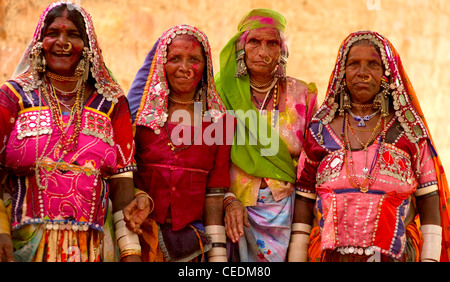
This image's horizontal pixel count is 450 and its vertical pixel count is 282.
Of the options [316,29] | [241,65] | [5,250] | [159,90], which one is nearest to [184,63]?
[159,90]

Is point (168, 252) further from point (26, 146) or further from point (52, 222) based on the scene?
point (26, 146)

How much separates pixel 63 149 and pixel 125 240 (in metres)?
0.61

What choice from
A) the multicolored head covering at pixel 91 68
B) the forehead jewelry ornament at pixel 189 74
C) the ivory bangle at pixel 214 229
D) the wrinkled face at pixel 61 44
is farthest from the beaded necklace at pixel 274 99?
the wrinkled face at pixel 61 44

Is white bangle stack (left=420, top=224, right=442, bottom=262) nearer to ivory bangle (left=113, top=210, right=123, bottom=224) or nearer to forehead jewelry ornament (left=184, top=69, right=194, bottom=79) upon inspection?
forehead jewelry ornament (left=184, top=69, right=194, bottom=79)

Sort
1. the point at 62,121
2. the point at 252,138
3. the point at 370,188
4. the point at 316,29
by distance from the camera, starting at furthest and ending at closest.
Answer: the point at 316,29 → the point at 252,138 → the point at 370,188 → the point at 62,121

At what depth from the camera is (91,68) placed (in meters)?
3.93

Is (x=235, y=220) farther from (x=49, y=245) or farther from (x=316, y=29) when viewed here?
(x=316, y=29)

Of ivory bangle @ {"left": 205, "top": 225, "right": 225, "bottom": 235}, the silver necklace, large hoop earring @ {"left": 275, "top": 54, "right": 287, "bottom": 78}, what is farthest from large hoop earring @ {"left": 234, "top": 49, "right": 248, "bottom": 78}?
ivory bangle @ {"left": 205, "top": 225, "right": 225, "bottom": 235}

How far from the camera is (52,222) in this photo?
11.8ft

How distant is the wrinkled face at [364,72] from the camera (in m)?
4.23

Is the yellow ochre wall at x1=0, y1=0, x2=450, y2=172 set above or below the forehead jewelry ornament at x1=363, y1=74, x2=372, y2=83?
above

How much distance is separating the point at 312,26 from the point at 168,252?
4.51 m

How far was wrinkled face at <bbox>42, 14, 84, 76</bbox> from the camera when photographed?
3799mm

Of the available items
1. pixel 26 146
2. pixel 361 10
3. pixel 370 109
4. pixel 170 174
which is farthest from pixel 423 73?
pixel 26 146
